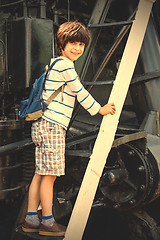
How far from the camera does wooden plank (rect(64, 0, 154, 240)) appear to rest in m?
1.72

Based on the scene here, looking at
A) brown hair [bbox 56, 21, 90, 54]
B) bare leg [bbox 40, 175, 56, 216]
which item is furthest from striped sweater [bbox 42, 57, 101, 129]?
bare leg [bbox 40, 175, 56, 216]

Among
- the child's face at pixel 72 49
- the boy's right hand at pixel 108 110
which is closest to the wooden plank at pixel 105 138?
the boy's right hand at pixel 108 110

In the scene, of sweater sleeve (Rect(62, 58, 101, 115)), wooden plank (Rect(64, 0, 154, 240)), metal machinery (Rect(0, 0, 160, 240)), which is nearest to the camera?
wooden plank (Rect(64, 0, 154, 240))

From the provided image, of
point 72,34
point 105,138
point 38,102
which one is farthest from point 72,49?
point 105,138

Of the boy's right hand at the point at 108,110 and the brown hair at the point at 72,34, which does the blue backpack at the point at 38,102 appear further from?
the boy's right hand at the point at 108,110

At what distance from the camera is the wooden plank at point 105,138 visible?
1.72 meters

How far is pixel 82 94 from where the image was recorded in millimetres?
1880

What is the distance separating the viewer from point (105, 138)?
1877 millimetres

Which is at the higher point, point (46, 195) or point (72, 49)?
point (72, 49)

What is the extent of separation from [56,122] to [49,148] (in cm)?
18

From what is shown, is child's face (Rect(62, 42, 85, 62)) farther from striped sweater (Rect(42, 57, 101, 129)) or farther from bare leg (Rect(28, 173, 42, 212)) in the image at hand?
bare leg (Rect(28, 173, 42, 212))

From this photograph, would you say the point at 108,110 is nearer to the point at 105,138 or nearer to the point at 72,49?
the point at 105,138

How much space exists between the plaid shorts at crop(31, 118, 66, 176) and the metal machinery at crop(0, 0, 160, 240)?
1.12ft

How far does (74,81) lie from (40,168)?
2.04 feet
